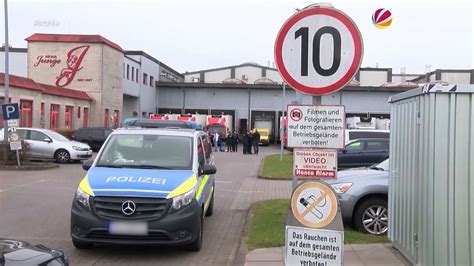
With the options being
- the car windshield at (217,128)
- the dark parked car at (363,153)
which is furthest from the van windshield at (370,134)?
the car windshield at (217,128)

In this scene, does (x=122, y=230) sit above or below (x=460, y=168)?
below

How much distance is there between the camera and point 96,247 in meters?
7.91

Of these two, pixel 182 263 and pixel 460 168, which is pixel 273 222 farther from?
pixel 460 168

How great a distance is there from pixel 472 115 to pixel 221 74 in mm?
76241

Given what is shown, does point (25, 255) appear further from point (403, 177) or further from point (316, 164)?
point (403, 177)

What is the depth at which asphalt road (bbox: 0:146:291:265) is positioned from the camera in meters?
7.45

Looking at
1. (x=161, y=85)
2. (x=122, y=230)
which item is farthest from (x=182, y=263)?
(x=161, y=85)

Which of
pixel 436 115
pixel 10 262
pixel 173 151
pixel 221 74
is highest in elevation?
pixel 221 74

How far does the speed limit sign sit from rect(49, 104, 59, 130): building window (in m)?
36.5

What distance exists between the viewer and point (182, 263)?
282 inches

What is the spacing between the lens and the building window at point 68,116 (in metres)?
41.5

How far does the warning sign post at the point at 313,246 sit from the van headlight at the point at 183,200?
3.29 m

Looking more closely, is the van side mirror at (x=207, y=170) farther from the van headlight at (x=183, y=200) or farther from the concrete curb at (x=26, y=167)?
the concrete curb at (x=26, y=167)

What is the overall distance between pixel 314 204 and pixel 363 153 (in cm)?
1484
